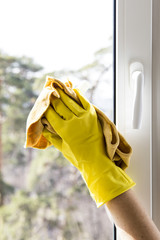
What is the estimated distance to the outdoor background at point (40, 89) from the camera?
0.79m

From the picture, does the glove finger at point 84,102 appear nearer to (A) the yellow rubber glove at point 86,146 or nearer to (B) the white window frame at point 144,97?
(A) the yellow rubber glove at point 86,146

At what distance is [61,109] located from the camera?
57 centimetres

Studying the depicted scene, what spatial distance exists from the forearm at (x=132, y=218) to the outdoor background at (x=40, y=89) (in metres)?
0.28

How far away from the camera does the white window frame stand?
0.69 metres

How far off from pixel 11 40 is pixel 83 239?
2.24 ft

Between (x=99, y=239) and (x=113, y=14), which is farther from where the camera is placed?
(x=99, y=239)

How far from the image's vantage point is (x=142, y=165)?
2.32 ft

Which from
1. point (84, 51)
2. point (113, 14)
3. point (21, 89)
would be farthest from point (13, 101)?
point (113, 14)

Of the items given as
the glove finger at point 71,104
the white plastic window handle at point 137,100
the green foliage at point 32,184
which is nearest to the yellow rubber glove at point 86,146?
the glove finger at point 71,104

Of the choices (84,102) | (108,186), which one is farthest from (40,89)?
(108,186)

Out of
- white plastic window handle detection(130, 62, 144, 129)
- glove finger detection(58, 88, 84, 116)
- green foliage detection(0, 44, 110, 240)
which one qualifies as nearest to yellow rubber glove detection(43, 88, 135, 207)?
glove finger detection(58, 88, 84, 116)

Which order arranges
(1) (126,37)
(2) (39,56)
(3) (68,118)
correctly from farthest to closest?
(2) (39,56) < (1) (126,37) < (3) (68,118)

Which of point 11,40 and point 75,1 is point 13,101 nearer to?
point 11,40

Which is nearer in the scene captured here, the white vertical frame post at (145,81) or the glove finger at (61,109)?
the glove finger at (61,109)
